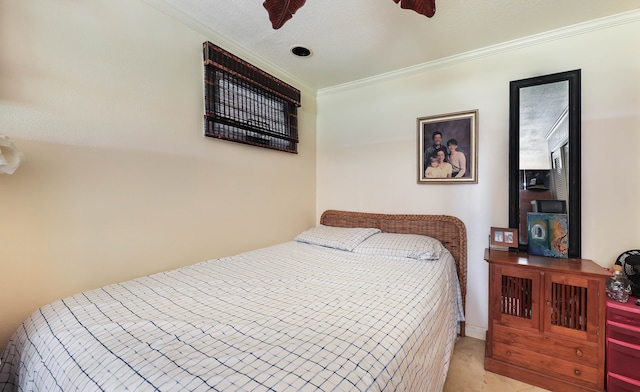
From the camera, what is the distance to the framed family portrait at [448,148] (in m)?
2.22

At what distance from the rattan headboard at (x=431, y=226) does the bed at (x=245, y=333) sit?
22.8 inches

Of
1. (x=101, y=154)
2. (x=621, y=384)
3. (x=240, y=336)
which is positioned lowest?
(x=621, y=384)

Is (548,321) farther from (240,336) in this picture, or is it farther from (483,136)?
(240,336)

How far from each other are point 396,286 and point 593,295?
4.06 feet

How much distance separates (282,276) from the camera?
154 cm

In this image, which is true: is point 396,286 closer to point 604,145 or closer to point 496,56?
point 604,145

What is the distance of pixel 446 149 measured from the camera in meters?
2.33

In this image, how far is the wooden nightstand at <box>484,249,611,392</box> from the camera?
4.96 feet

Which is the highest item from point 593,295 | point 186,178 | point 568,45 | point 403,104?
point 568,45

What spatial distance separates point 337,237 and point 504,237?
133 cm

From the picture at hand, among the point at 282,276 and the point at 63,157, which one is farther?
the point at 282,276

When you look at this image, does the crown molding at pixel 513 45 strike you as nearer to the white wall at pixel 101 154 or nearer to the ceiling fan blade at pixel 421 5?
the ceiling fan blade at pixel 421 5

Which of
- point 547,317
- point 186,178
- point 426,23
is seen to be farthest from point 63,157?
point 547,317

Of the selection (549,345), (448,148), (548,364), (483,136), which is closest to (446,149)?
(448,148)
